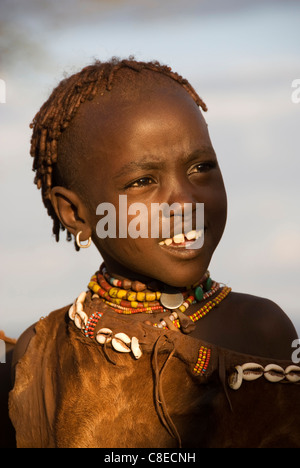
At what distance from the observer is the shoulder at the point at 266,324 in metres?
3.54

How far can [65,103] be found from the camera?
3.61 m

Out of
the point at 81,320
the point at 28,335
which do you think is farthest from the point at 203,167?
the point at 28,335

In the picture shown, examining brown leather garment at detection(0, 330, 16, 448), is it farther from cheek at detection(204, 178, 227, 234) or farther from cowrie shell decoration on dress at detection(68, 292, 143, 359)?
cheek at detection(204, 178, 227, 234)

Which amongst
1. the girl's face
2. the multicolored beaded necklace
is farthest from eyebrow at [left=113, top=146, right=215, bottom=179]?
the multicolored beaded necklace

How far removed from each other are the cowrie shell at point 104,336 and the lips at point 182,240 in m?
0.44

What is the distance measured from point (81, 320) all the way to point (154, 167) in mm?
768

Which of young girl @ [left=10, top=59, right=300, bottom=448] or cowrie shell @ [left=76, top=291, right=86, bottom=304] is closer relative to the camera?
young girl @ [left=10, top=59, right=300, bottom=448]

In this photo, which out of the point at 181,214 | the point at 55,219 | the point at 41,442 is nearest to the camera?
the point at 181,214

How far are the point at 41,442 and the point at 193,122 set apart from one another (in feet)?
5.16

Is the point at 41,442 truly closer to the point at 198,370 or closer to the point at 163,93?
the point at 198,370

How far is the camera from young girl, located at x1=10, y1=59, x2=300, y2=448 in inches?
131

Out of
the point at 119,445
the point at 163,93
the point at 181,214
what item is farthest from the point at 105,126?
the point at 119,445

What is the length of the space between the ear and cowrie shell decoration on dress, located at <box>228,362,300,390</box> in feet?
3.02

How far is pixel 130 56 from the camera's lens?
3.74 meters
